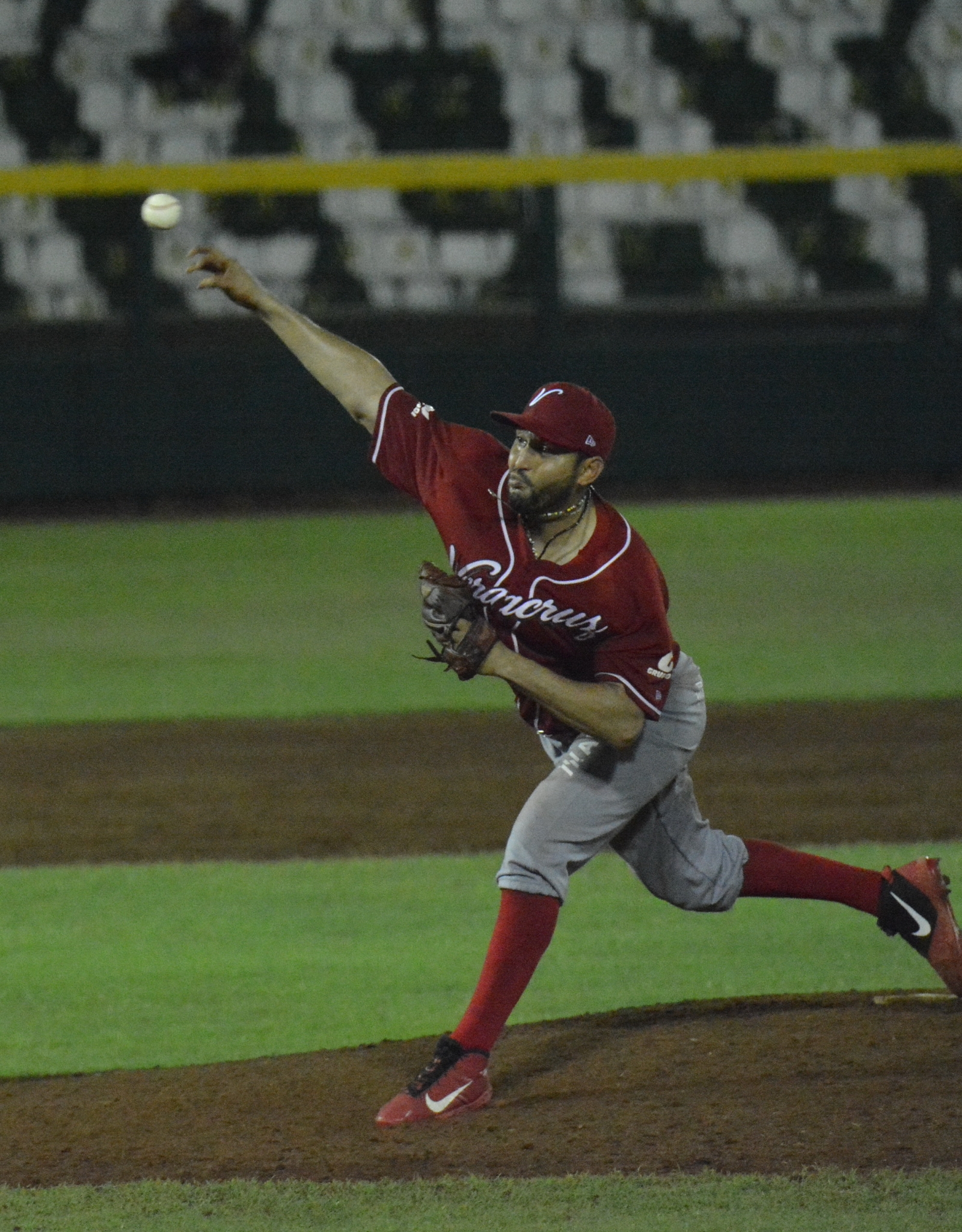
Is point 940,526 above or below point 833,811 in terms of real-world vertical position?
below

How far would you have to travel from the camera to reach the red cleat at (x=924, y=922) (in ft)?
13.3

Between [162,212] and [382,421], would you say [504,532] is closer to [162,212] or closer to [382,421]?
[382,421]

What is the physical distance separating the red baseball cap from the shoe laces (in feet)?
3.74

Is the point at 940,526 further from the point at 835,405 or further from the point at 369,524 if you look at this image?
the point at 369,524

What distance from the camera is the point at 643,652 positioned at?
3.50 metres

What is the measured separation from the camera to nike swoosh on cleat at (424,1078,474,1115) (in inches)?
135

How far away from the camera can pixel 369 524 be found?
1359cm

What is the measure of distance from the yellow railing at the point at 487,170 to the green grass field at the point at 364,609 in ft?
8.34

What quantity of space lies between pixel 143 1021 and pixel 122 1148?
2.88ft

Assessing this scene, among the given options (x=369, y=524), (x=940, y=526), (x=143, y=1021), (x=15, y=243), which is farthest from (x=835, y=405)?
(x=143, y=1021)

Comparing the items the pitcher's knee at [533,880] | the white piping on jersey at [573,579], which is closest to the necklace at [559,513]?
the white piping on jersey at [573,579]

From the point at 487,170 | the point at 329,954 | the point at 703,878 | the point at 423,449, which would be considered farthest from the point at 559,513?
the point at 487,170

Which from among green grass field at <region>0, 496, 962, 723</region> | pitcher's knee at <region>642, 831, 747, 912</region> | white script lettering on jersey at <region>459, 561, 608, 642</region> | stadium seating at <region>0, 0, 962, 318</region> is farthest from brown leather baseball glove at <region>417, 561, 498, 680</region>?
stadium seating at <region>0, 0, 962, 318</region>

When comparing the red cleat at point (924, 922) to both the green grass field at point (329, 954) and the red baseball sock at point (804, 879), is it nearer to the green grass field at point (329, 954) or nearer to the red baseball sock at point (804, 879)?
the red baseball sock at point (804, 879)
